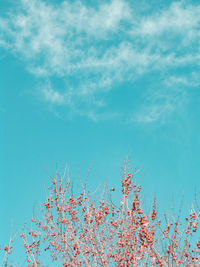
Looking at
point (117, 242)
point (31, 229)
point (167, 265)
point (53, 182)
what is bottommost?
point (167, 265)

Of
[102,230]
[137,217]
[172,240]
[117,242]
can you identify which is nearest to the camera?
[172,240]

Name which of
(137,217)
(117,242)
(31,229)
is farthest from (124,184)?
(31,229)

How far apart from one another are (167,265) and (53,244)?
2.66m

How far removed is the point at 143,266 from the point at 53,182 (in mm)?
2761

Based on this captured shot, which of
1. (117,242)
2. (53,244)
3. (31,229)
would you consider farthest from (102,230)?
(31,229)

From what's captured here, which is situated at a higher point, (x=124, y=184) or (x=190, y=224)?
(x=124, y=184)

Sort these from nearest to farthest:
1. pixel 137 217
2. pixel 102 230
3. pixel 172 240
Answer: pixel 172 240, pixel 137 217, pixel 102 230

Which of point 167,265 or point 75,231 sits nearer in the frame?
point 167,265

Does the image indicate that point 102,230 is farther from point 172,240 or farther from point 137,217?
point 172,240

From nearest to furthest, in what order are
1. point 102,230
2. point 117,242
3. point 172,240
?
1. point 172,240
2. point 117,242
3. point 102,230

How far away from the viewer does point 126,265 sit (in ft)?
20.0

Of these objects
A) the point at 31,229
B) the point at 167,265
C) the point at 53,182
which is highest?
the point at 53,182

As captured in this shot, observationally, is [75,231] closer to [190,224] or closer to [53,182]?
[53,182]

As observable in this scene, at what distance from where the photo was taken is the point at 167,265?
19.4 feet
